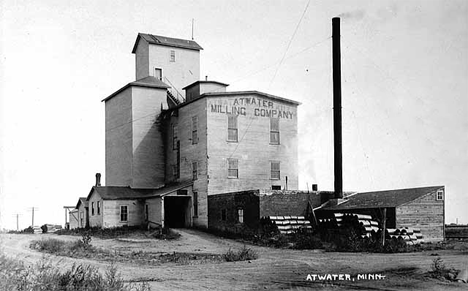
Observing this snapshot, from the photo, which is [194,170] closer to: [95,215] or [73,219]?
[95,215]

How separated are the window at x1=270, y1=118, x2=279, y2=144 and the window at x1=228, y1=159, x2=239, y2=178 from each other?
3.44m

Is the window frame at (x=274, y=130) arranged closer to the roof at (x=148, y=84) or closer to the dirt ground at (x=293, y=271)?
the roof at (x=148, y=84)

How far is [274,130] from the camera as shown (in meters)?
41.1

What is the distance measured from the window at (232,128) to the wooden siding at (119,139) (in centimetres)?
932

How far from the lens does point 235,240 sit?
32.9m

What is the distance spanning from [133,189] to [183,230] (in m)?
7.81

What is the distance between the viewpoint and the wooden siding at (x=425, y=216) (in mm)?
29688

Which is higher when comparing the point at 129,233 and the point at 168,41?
the point at 168,41

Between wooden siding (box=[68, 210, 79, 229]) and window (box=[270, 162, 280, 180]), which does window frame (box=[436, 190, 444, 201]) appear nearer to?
window (box=[270, 162, 280, 180])

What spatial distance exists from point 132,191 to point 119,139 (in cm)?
569

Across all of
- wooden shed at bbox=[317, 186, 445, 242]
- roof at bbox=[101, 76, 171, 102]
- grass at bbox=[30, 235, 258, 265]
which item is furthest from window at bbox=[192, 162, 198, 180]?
grass at bbox=[30, 235, 258, 265]

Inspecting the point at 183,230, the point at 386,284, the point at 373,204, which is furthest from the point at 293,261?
the point at 183,230

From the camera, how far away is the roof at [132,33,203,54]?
49309 millimetres

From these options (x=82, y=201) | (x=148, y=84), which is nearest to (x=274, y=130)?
(x=148, y=84)
